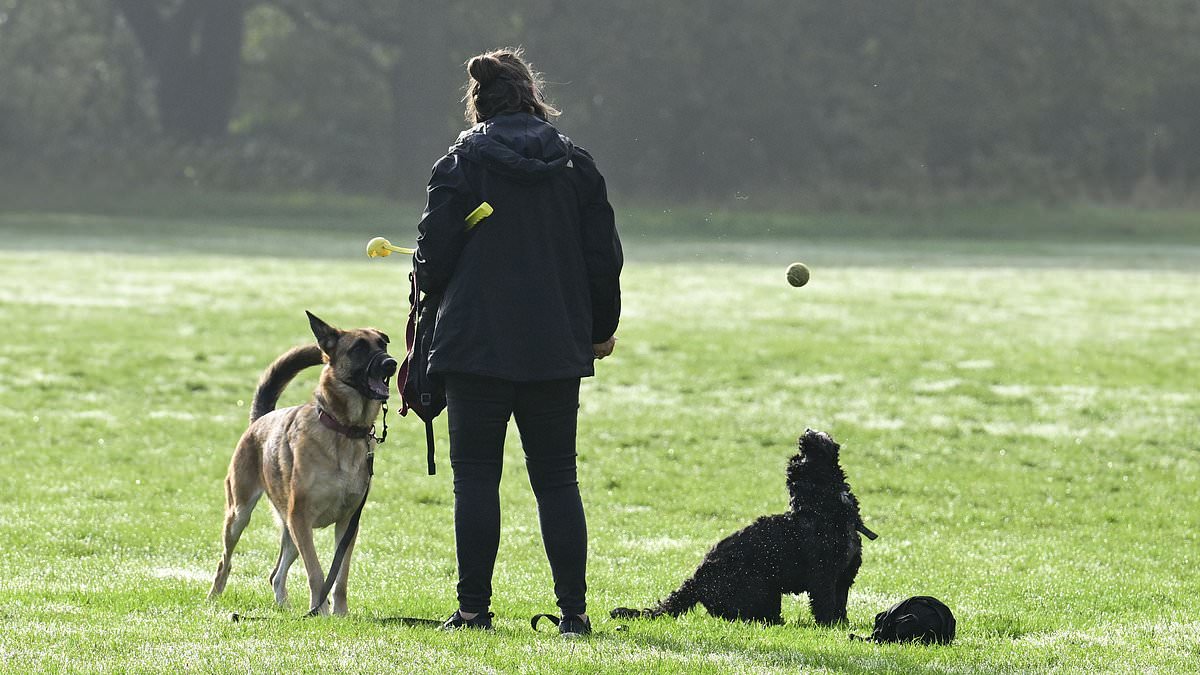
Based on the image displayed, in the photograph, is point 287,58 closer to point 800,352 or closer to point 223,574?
point 800,352

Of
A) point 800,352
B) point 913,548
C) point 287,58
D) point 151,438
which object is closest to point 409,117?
point 287,58

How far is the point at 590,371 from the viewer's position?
18.5ft

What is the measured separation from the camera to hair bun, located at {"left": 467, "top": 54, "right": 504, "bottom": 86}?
5629 millimetres

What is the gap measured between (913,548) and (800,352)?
29.5 feet

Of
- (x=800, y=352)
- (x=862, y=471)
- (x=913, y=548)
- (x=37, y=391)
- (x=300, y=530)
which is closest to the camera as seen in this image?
(x=300, y=530)

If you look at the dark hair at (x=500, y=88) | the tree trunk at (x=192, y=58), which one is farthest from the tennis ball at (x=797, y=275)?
the tree trunk at (x=192, y=58)

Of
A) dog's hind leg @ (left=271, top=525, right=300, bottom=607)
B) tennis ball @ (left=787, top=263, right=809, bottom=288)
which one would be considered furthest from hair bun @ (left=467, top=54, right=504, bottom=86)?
tennis ball @ (left=787, top=263, right=809, bottom=288)

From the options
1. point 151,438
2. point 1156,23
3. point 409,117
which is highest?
point 1156,23

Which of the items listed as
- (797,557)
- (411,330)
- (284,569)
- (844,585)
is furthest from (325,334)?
(844,585)

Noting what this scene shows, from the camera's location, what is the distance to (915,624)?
622 centimetres

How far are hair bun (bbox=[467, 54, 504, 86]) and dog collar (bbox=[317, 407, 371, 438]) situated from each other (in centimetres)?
161

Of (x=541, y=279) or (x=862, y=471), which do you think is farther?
(x=862, y=471)

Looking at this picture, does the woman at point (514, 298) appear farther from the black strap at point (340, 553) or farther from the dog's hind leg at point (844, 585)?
the dog's hind leg at point (844, 585)

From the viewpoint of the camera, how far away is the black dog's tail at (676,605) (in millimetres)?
6664
